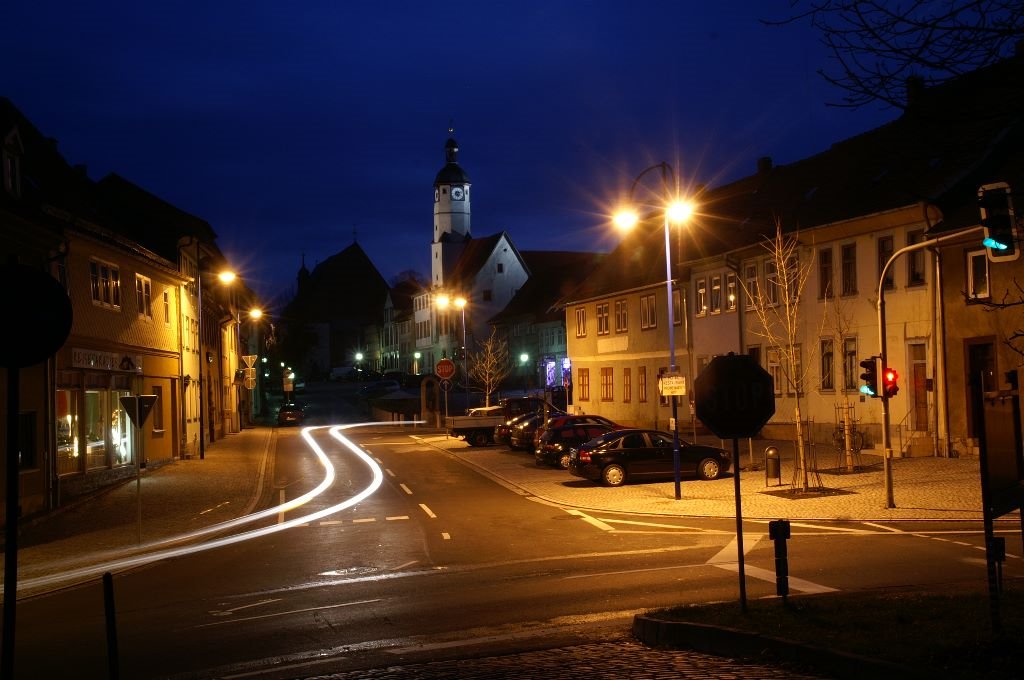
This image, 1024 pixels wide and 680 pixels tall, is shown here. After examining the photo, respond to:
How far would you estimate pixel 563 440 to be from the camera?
32500 mm

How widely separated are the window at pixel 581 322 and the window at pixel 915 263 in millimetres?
25867

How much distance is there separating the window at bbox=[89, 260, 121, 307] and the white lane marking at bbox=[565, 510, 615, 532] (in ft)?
50.0

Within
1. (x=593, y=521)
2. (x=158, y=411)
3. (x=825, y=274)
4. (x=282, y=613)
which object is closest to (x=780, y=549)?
(x=282, y=613)

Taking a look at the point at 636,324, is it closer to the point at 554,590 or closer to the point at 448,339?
the point at 554,590

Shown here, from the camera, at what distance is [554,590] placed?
13172 mm

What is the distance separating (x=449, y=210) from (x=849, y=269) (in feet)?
252

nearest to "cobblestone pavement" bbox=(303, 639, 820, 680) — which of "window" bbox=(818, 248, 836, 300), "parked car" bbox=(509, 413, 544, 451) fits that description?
"window" bbox=(818, 248, 836, 300)

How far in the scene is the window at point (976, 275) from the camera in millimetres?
28125

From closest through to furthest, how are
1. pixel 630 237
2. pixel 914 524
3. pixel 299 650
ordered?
1. pixel 299 650
2. pixel 914 524
3. pixel 630 237

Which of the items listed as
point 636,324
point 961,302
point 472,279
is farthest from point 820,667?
point 472,279

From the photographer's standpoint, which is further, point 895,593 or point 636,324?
point 636,324

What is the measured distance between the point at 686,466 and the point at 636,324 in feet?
72.2

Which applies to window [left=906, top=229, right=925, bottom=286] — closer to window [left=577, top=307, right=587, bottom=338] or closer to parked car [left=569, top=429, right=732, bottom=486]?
parked car [left=569, top=429, right=732, bottom=486]

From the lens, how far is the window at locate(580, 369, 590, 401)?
5522 centimetres
